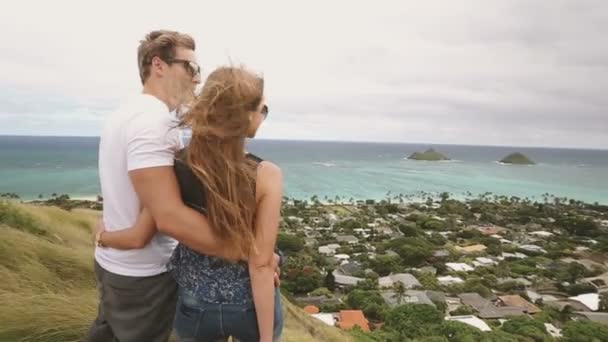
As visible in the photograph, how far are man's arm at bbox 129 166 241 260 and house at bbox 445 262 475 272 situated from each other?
27.5 m

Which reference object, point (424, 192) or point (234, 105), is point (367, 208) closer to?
point (424, 192)

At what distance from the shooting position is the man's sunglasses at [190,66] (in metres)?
1.38

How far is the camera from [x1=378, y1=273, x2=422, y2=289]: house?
2233 centimetres

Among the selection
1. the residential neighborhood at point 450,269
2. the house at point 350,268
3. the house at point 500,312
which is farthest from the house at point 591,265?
the house at point 350,268

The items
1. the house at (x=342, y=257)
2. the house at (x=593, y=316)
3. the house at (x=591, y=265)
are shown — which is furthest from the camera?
the house at (x=342, y=257)

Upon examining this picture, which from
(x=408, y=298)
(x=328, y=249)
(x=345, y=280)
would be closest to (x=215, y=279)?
(x=408, y=298)

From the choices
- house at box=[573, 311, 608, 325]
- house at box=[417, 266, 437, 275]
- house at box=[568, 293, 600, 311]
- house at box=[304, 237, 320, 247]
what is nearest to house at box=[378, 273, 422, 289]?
house at box=[417, 266, 437, 275]

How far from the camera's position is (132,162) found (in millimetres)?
1205

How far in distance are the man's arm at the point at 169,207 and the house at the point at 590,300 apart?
79.3ft

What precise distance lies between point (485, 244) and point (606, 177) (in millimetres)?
98431

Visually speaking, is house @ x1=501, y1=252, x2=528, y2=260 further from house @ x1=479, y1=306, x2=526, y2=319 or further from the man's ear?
the man's ear

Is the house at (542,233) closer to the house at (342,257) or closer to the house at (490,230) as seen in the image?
the house at (490,230)

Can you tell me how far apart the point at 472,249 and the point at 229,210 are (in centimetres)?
3493

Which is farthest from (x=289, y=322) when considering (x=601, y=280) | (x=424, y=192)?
(x=424, y=192)
